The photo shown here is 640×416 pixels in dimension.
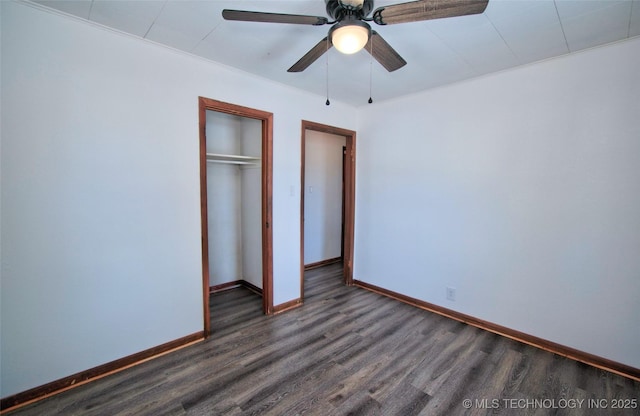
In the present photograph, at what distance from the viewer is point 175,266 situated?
7.54ft

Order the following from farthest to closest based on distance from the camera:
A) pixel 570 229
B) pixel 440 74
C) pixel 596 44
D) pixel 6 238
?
pixel 440 74 < pixel 570 229 < pixel 596 44 < pixel 6 238

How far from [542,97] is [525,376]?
7.55 ft

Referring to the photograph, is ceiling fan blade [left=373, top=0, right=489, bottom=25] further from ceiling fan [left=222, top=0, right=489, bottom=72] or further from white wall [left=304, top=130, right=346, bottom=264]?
white wall [left=304, top=130, right=346, bottom=264]

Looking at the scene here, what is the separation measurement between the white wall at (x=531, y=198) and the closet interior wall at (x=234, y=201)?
5.85 feet

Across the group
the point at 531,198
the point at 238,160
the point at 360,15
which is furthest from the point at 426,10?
the point at 238,160

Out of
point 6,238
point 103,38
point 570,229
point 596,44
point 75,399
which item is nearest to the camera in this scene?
point 6,238

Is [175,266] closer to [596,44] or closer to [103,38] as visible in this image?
[103,38]

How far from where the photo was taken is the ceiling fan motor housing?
53.5 inches

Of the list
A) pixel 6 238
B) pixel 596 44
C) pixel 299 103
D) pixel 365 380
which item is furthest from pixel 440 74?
pixel 6 238

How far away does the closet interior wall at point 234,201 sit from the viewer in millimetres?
3346

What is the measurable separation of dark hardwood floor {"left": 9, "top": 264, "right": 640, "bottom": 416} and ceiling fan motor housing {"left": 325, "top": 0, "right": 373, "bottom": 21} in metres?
2.35

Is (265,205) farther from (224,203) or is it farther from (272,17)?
(272,17)

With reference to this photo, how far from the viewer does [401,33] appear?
1.88 metres

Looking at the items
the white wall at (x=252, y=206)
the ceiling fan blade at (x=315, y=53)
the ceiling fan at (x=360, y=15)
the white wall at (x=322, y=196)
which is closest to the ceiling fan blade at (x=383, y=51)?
the ceiling fan at (x=360, y=15)
